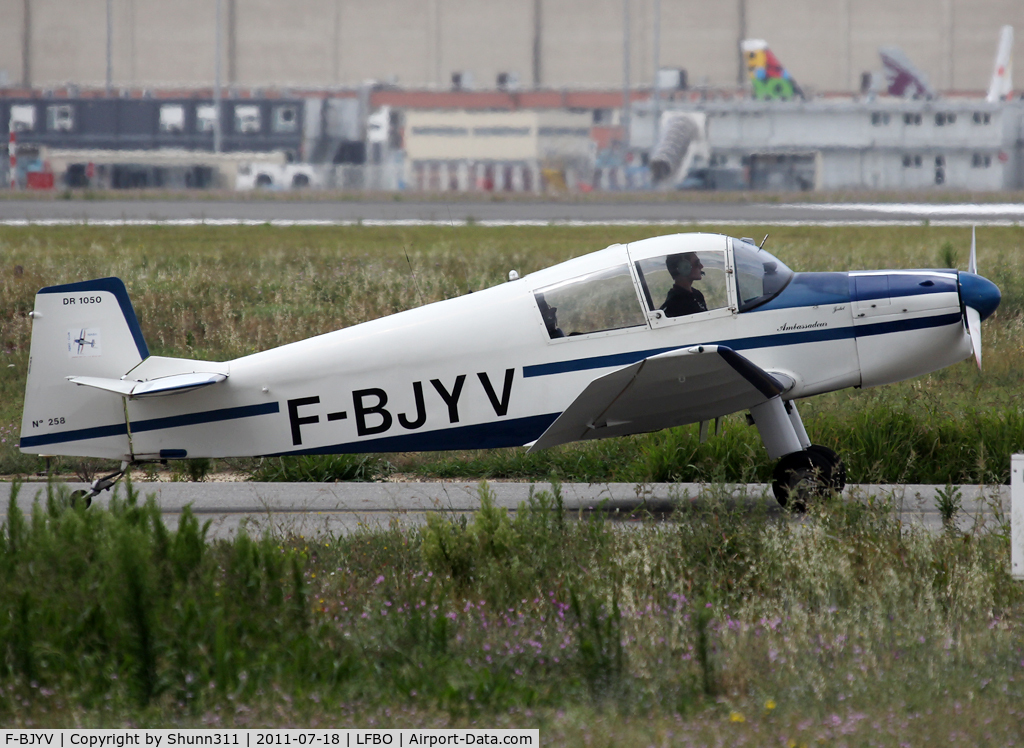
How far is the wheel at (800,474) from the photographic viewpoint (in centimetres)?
776

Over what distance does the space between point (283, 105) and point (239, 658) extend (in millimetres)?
80968

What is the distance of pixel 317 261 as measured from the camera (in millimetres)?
19562

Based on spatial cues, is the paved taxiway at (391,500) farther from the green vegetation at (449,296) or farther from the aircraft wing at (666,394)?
the aircraft wing at (666,394)

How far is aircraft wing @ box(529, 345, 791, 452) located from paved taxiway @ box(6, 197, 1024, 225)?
24.8 m

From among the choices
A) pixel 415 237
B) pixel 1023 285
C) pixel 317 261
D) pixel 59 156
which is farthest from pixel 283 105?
pixel 1023 285

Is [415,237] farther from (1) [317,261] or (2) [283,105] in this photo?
(2) [283,105]

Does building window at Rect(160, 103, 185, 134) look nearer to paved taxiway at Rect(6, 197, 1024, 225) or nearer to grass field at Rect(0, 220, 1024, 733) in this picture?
paved taxiway at Rect(6, 197, 1024, 225)

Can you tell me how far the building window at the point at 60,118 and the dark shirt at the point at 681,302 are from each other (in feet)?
267

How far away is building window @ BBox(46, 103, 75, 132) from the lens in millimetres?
79938

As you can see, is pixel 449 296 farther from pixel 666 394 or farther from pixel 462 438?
pixel 666 394

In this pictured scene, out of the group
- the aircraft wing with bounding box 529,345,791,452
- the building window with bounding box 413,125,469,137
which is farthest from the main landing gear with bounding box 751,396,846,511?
the building window with bounding box 413,125,469,137

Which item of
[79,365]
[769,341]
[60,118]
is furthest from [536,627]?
[60,118]

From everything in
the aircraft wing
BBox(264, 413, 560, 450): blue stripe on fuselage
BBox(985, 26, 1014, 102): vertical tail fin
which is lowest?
BBox(264, 413, 560, 450): blue stripe on fuselage

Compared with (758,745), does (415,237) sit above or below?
above
